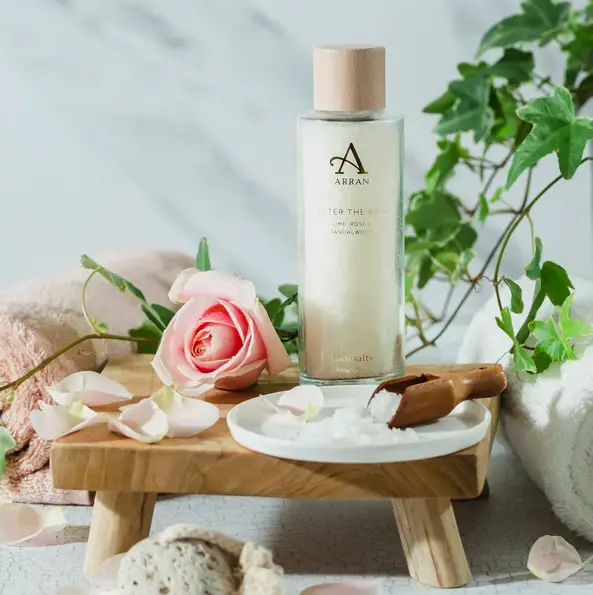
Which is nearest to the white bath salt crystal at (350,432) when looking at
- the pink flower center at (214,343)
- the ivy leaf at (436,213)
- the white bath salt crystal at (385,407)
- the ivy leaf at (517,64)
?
the white bath salt crystal at (385,407)

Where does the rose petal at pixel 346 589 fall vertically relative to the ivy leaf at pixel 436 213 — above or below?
below

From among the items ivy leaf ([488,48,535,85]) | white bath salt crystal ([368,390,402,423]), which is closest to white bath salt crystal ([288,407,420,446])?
white bath salt crystal ([368,390,402,423])

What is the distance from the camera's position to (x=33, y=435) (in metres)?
0.80

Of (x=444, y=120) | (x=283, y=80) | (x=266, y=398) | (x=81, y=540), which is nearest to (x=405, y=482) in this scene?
(x=266, y=398)

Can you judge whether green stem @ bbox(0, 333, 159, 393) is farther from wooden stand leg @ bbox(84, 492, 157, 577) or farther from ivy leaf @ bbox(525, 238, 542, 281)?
ivy leaf @ bbox(525, 238, 542, 281)

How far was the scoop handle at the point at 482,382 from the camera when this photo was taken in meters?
0.70

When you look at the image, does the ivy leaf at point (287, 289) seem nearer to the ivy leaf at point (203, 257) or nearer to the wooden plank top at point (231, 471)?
the ivy leaf at point (203, 257)

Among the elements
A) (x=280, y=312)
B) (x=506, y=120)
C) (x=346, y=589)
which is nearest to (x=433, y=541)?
(x=346, y=589)

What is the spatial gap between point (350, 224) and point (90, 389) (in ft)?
0.67

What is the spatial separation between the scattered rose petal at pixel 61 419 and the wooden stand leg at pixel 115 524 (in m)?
0.04

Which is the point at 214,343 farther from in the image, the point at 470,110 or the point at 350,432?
the point at 470,110

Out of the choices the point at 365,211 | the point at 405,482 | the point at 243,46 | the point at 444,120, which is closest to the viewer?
the point at 405,482

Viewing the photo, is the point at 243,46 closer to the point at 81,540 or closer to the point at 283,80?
the point at 283,80

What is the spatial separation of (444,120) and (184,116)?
25.1 inches
